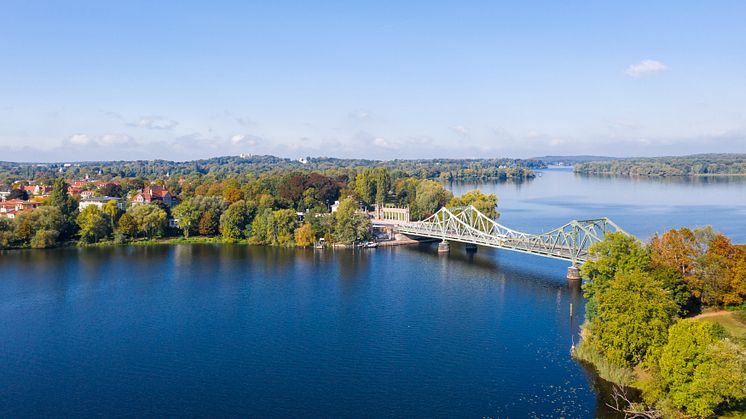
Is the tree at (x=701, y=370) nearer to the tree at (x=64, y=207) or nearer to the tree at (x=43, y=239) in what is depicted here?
the tree at (x=43, y=239)

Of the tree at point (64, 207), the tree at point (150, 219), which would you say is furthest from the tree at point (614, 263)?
the tree at point (64, 207)

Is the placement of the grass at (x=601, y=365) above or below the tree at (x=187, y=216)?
below

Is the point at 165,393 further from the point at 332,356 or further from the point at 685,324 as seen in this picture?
the point at 685,324

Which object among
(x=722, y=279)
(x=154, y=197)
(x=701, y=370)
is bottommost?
(x=701, y=370)

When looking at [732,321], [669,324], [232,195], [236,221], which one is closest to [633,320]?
[669,324]

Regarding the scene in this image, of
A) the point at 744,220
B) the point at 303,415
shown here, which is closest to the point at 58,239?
the point at 303,415

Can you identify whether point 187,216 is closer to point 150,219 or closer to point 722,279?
point 150,219

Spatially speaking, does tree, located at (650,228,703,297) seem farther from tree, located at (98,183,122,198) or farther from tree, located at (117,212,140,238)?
tree, located at (98,183,122,198)
